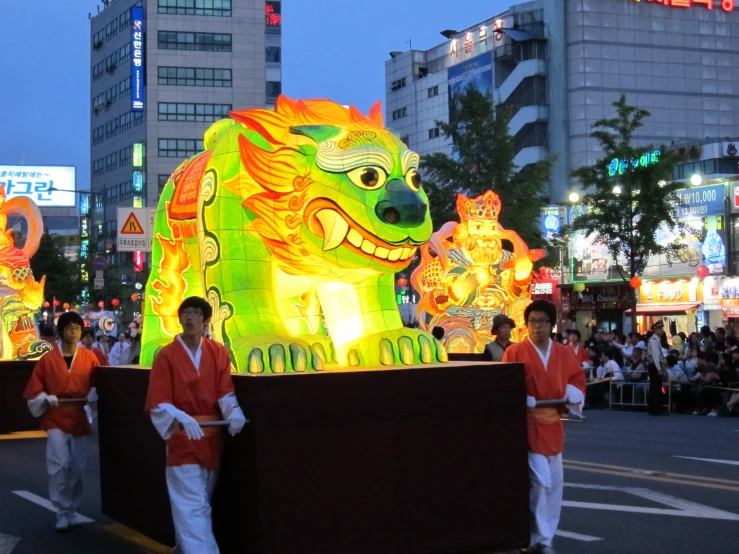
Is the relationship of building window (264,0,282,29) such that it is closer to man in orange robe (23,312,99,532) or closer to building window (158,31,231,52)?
building window (158,31,231,52)

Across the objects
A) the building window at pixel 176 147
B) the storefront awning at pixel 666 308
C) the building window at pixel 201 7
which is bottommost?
the storefront awning at pixel 666 308

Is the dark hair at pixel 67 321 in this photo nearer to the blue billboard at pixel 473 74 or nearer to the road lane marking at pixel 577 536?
the road lane marking at pixel 577 536

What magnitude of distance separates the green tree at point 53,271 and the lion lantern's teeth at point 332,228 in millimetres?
43062

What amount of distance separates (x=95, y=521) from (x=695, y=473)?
5.84 metres

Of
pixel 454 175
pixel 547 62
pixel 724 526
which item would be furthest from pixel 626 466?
pixel 547 62

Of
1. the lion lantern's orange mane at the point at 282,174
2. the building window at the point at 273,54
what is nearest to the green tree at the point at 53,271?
the building window at the point at 273,54

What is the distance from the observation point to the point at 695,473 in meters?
10.7

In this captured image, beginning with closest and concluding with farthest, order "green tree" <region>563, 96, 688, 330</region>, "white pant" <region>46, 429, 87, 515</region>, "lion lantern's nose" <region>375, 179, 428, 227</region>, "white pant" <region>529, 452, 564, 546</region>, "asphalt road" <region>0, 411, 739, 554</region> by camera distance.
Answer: "lion lantern's nose" <region>375, 179, 428, 227</region>
"white pant" <region>529, 452, 564, 546</region>
"asphalt road" <region>0, 411, 739, 554</region>
"white pant" <region>46, 429, 87, 515</region>
"green tree" <region>563, 96, 688, 330</region>

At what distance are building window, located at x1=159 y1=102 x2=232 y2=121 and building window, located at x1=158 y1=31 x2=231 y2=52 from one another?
3479 millimetres

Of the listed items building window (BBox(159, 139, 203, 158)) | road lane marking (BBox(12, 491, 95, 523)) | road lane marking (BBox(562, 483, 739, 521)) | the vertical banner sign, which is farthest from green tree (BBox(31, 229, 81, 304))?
road lane marking (BBox(562, 483, 739, 521))

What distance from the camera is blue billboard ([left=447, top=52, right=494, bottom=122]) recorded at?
2320 inches

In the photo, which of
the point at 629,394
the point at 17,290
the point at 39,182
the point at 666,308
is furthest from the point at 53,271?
the point at 629,394

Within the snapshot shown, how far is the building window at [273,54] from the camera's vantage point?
70312 mm

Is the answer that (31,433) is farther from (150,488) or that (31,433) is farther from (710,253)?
(710,253)
